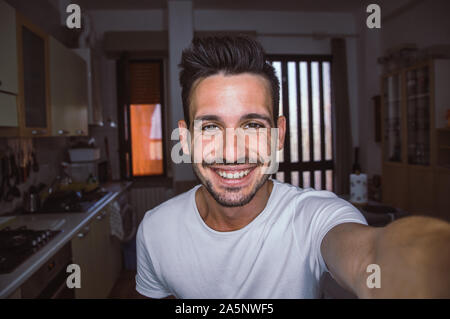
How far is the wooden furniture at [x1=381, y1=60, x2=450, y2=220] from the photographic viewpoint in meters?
2.80

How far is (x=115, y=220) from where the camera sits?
2617mm

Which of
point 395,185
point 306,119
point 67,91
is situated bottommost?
point 395,185

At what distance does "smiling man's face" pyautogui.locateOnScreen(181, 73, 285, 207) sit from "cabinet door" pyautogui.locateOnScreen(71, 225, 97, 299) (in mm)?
1241

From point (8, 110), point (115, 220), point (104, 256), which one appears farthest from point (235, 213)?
point (115, 220)

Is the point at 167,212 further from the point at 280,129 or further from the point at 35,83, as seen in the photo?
the point at 35,83

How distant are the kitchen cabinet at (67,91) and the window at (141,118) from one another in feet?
2.87

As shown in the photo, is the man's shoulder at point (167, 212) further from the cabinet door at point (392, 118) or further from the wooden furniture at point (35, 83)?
the cabinet door at point (392, 118)

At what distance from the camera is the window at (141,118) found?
371 centimetres

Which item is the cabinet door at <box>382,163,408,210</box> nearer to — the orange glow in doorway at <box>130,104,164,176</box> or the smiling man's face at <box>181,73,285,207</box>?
the orange glow in doorway at <box>130,104,164,176</box>

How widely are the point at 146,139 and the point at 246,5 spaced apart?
2.08 m

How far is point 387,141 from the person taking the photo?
3.57 metres

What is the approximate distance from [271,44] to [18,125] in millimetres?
3180

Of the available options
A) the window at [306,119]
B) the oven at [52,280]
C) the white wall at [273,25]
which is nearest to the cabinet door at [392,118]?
the white wall at [273,25]

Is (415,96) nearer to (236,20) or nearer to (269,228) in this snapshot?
(236,20)
